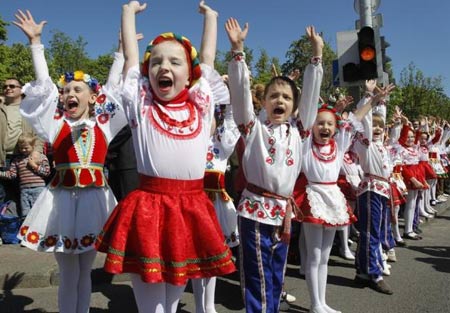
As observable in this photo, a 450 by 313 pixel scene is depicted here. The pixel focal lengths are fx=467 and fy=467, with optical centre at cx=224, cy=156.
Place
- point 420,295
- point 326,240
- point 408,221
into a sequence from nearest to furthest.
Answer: point 326,240, point 420,295, point 408,221

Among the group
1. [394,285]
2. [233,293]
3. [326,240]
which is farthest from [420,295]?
[233,293]

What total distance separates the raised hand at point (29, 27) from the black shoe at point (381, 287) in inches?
159

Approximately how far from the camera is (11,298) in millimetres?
4410

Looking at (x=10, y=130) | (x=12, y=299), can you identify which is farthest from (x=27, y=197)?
(x=12, y=299)

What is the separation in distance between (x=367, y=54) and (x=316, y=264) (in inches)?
161

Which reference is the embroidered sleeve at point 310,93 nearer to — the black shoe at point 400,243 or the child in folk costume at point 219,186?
the child in folk costume at point 219,186

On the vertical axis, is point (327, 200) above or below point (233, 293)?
above

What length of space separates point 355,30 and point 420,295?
4199mm

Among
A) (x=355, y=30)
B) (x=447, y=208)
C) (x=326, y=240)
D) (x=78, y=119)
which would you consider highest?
(x=355, y=30)

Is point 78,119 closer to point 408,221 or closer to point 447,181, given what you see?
point 408,221

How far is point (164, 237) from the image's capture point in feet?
7.81

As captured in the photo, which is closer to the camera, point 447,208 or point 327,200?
point 327,200

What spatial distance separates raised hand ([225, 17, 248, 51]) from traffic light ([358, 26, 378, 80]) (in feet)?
15.3

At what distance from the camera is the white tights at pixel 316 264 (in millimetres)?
4004
